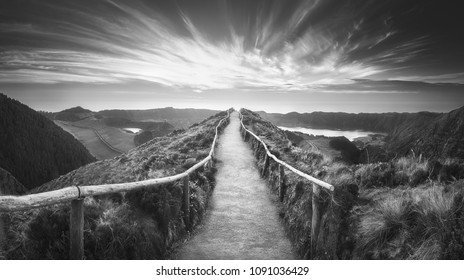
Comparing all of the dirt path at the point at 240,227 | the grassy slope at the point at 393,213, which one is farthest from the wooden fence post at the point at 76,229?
the grassy slope at the point at 393,213

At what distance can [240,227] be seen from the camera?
7.54 m

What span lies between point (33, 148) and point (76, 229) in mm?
176917

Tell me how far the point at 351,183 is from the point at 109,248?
423 centimetres

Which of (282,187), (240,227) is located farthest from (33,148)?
(240,227)

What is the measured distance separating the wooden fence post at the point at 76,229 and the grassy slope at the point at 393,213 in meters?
3.82

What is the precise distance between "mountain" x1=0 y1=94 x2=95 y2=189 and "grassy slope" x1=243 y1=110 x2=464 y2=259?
146 metres

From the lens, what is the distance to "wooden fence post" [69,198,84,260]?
364 cm

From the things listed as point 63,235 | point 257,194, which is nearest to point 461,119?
point 257,194

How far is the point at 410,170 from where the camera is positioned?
5.57m

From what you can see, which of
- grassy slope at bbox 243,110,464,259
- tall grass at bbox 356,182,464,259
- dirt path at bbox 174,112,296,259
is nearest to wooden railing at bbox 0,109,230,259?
dirt path at bbox 174,112,296,259

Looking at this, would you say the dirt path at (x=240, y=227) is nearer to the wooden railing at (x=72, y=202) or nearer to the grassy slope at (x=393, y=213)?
the grassy slope at (x=393, y=213)

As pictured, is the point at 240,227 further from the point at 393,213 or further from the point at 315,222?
the point at 393,213

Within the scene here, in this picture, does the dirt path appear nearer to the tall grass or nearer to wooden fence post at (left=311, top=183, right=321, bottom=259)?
wooden fence post at (left=311, top=183, right=321, bottom=259)
